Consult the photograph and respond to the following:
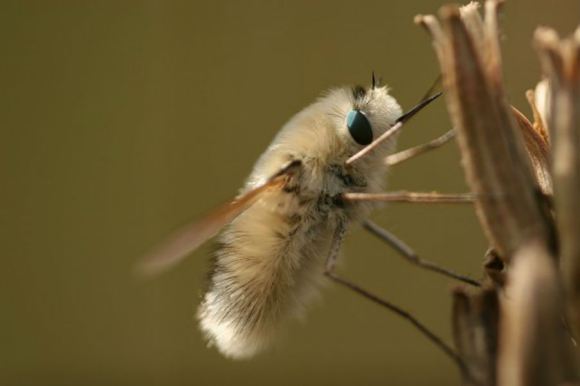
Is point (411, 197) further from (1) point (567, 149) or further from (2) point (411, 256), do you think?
(1) point (567, 149)

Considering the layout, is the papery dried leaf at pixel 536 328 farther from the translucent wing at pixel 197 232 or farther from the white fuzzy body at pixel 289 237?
the white fuzzy body at pixel 289 237

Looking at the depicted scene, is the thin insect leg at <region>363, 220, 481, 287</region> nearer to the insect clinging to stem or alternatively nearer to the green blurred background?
the insect clinging to stem

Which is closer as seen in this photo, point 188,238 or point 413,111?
point 188,238

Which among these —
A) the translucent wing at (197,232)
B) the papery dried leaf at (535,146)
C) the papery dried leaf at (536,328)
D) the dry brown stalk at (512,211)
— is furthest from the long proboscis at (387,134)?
the papery dried leaf at (536,328)

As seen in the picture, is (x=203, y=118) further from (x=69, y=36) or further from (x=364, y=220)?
(x=364, y=220)

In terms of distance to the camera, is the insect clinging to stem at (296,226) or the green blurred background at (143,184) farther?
the green blurred background at (143,184)

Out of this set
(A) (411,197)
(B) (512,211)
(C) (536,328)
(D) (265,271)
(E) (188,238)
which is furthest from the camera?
(D) (265,271)

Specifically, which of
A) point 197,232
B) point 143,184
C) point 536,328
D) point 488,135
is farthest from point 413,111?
point 143,184
